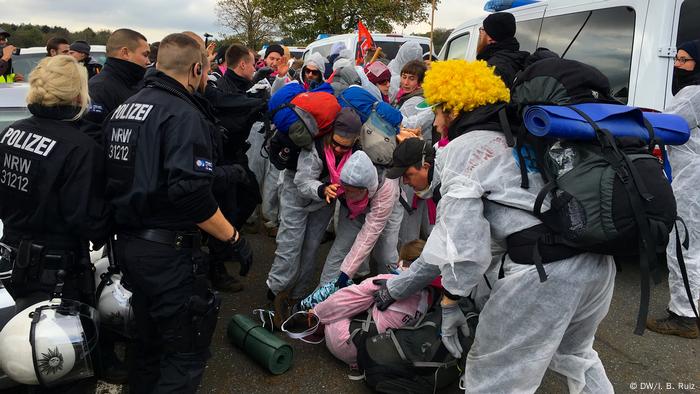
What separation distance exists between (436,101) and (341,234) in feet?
5.34

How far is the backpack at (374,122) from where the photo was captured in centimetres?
349

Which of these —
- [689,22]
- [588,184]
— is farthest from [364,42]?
[588,184]

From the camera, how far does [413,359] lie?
265cm

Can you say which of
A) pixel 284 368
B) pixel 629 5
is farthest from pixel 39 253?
pixel 629 5

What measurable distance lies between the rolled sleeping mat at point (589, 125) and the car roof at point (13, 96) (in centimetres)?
322

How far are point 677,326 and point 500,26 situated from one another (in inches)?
102

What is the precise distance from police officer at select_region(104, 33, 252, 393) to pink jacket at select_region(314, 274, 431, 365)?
2.90ft

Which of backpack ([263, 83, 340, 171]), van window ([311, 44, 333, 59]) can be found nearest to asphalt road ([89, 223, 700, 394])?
backpack ([263, 83, 340, 171])

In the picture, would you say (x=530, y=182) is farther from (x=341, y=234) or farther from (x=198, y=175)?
(x=341, y=234)

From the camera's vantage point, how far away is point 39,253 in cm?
227

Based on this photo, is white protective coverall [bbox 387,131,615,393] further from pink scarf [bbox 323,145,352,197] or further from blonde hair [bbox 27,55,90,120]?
blonde hair [bbox 27,55,90,120]

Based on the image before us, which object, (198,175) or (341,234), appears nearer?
(198,175)

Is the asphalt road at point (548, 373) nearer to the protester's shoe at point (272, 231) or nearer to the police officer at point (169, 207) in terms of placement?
the police officer at point (169, 207)

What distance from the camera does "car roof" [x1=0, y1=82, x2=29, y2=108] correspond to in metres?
3.36
